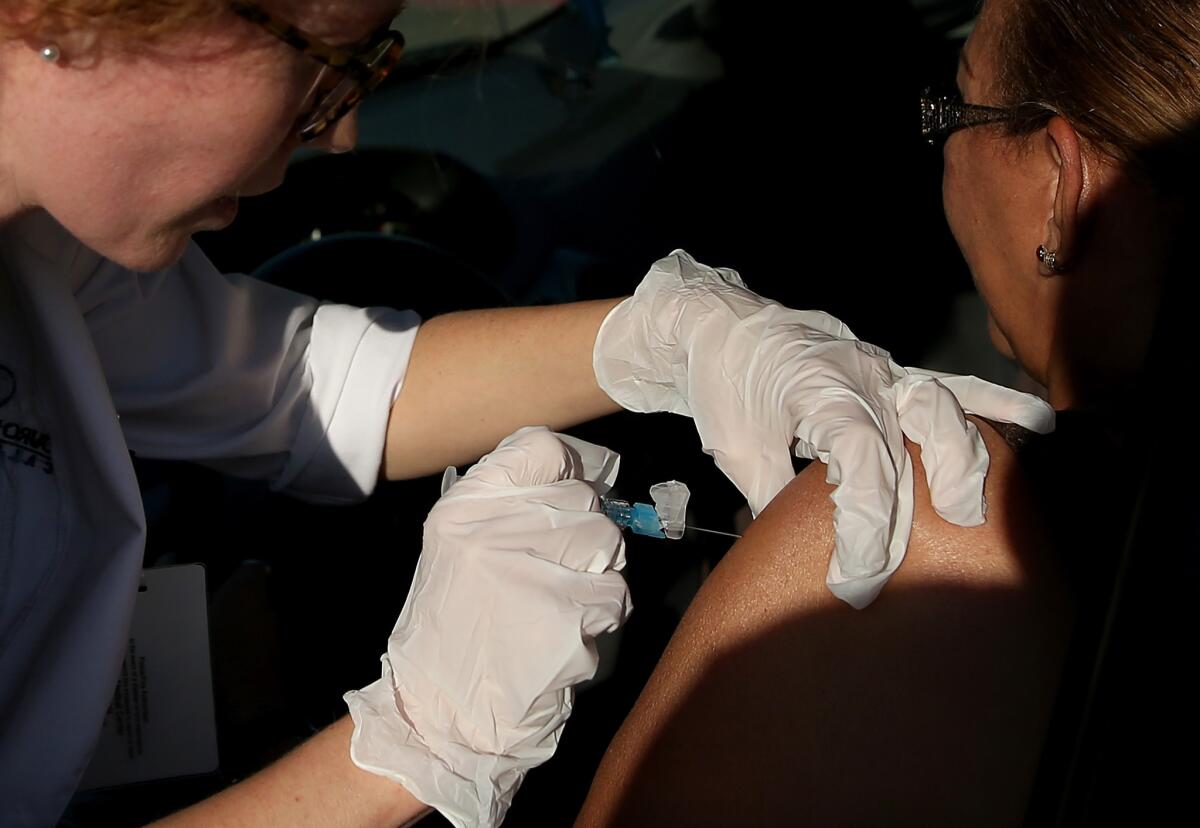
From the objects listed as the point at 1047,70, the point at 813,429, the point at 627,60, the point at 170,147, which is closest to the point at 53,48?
the point at 170,147

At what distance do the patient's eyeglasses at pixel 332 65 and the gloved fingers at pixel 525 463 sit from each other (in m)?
0.40

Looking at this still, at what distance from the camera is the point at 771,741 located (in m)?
0.91

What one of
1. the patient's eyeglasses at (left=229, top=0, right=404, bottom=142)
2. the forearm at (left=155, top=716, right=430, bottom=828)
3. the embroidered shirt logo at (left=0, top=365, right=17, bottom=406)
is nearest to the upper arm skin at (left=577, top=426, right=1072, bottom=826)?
the forearm at (left=155, top=716, right=430, bottom=828)

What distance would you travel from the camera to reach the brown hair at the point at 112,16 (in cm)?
69

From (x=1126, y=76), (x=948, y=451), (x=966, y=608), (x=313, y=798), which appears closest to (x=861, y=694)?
(x=966, y=608)

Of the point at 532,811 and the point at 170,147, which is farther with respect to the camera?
the point at 532,811

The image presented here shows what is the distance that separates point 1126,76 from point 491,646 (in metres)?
0.87

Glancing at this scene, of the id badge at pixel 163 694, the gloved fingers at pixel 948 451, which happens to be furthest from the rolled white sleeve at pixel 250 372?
the gloved fingers at pixel 948 451

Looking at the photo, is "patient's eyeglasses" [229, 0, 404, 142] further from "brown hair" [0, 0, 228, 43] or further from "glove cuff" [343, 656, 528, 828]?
"glove cuff" [343, 656, 528, 828]

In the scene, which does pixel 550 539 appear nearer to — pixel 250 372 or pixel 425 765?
pixel 425 765

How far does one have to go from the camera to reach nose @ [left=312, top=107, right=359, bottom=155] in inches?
38.2

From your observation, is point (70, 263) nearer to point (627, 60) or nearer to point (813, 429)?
point (813, 429)

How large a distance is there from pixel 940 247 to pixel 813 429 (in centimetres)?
135

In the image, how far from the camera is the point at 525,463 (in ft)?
3.70
